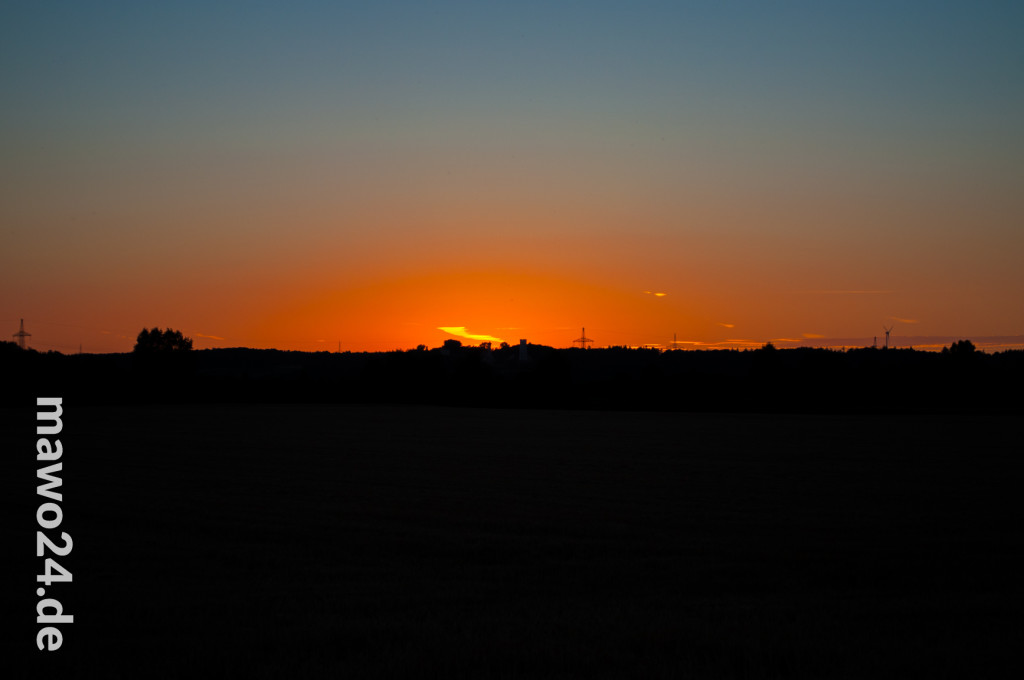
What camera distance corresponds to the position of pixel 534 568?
566 inches

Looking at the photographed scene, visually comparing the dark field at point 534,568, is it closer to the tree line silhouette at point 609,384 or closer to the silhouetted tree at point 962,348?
the tree line silhouette at point 609,384

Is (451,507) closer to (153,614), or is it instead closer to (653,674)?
(153,614)

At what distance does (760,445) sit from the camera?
47.0 metres

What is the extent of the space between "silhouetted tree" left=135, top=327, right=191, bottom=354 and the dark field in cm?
14557

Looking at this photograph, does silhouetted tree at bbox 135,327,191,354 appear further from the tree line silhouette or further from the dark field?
the dark field

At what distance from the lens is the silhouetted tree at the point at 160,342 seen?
171 metres

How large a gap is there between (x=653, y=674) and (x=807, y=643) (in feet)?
6.85

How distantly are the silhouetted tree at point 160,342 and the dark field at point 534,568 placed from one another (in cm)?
14557

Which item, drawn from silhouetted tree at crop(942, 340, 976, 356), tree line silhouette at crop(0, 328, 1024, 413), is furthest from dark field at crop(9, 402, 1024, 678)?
silhouetted tree at crop(942, 340, 976, 356)

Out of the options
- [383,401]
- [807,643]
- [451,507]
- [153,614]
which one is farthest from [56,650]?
[383,401]

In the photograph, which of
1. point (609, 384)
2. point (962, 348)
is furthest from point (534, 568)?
point (962, 348)

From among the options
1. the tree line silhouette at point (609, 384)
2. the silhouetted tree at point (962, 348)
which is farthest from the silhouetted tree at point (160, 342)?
the silhouetted tree at point (962, 348)

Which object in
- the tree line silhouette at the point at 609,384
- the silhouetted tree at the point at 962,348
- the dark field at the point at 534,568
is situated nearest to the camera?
the dark field at the point at 534,568

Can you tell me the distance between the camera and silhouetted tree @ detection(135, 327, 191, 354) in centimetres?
17138
